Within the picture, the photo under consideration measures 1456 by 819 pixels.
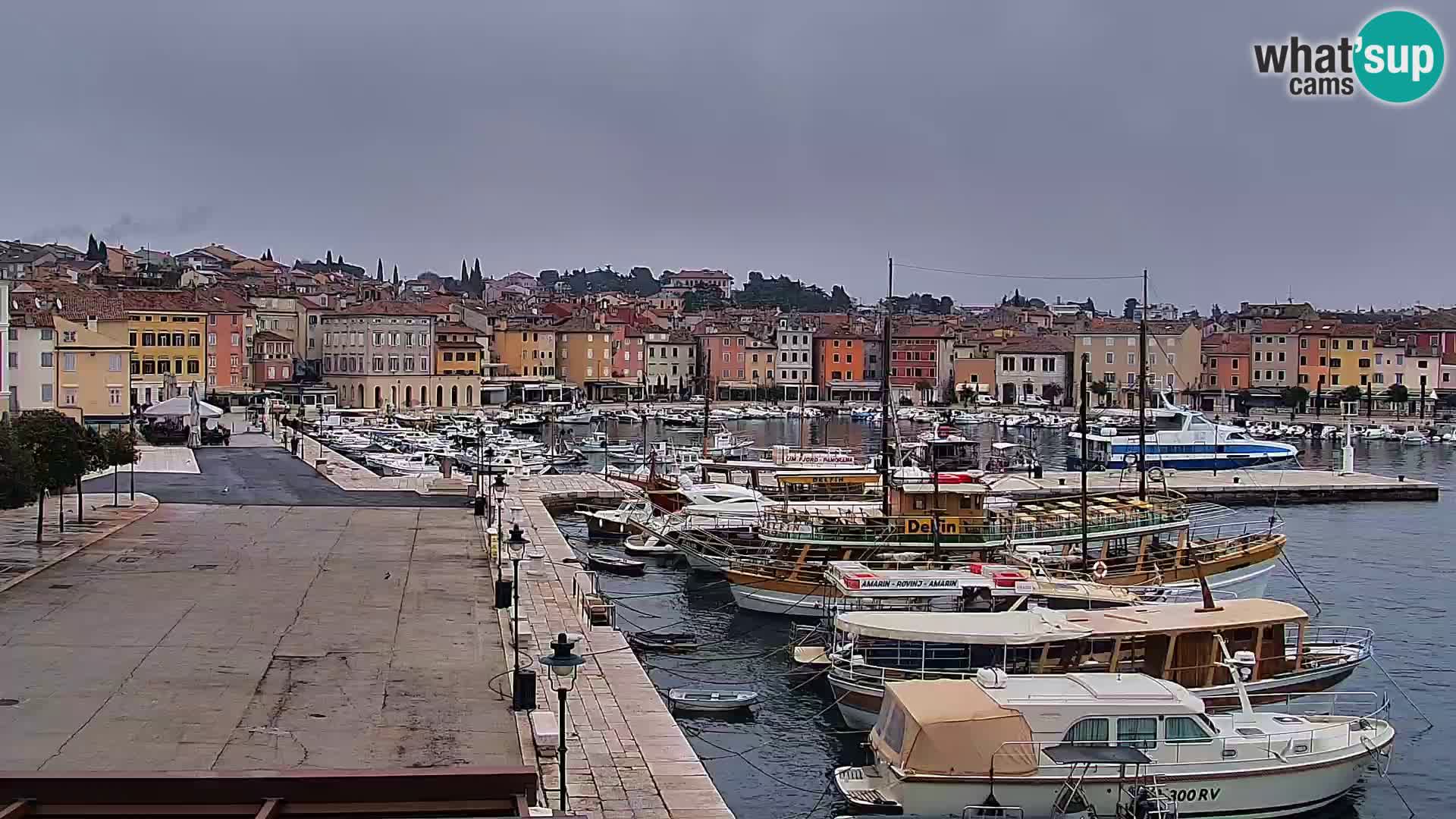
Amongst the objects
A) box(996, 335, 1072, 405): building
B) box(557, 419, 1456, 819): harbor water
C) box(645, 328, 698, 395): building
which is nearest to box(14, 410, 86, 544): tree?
box(557, 419, 1456, 819): harbor water

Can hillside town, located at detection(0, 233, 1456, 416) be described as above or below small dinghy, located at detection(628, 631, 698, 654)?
above

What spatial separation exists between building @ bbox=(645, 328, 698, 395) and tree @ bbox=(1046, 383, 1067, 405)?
2800cm

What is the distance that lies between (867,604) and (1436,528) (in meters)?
25.6

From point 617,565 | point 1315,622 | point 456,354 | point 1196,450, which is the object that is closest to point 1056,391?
point 456,354

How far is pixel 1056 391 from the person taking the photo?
113 metres

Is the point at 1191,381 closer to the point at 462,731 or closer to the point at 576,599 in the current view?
the point at 576,599

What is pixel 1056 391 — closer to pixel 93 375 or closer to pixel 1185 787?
pixel 93 375

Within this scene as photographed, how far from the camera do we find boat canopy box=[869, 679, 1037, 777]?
1527 centimetres

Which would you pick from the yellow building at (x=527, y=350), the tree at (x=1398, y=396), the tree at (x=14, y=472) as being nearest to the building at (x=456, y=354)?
the yellow building at (x=527, y=350)

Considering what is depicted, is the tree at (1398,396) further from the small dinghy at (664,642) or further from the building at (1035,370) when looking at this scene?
the small dinghy at (664,642)

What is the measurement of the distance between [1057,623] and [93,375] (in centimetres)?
4858

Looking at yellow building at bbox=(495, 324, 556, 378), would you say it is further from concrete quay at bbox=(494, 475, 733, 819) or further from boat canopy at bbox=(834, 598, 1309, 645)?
boat canopy at bbox=(834, 598, 1309, 645)

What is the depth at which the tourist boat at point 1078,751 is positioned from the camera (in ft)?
50.2

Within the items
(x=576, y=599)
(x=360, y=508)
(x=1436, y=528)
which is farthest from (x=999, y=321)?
(x=576, y=599)
